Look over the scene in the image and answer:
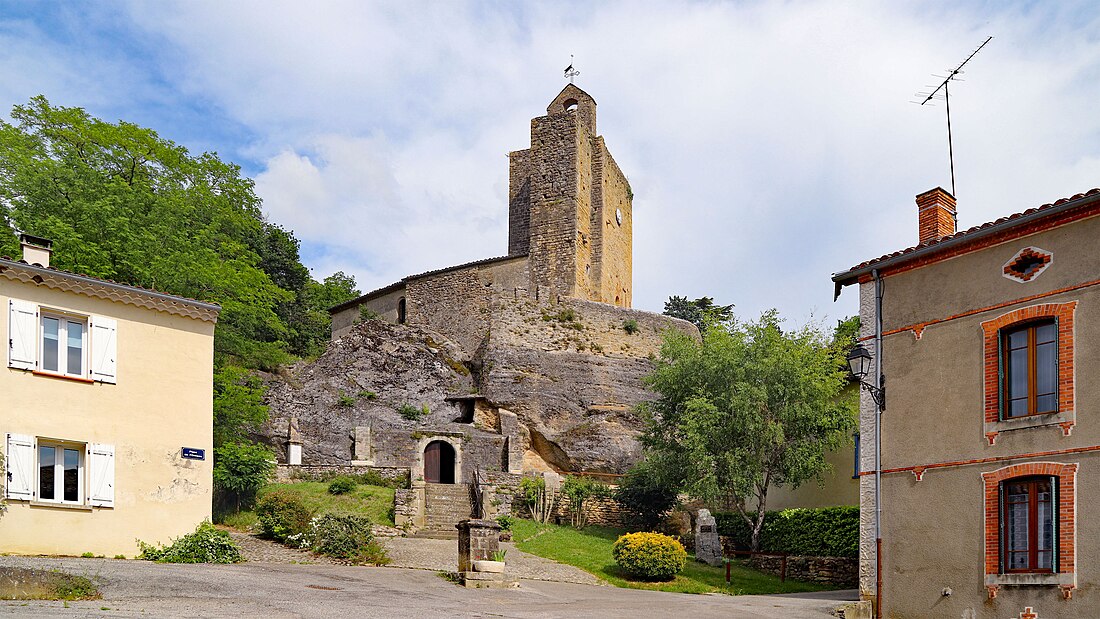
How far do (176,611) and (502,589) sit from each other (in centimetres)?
634

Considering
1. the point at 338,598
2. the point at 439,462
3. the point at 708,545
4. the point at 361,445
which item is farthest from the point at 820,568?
the point at 361,445

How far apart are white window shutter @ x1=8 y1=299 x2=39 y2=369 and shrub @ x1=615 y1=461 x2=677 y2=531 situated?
642 inches

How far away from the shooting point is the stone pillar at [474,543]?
16.6 metres

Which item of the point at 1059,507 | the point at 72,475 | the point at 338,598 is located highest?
the point at 1059,507

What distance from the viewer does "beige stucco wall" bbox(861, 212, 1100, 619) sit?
1268 cm

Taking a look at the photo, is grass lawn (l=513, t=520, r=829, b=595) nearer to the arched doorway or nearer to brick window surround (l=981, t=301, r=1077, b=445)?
the arched doorway

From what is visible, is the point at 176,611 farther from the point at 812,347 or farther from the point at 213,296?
the point at 812,347

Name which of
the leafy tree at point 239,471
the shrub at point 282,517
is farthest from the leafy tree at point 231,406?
the shrub at point 282,517

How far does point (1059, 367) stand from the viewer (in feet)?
42.8

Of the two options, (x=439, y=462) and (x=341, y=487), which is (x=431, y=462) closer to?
(x=439, y=462)

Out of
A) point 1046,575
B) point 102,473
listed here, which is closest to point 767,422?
point 1046,575

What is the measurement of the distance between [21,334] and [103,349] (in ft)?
4.41

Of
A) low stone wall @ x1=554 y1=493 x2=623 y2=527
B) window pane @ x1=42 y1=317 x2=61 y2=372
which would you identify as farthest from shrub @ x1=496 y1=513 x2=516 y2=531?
window pane @ x1=42 y1=317 x2=61 y2=372

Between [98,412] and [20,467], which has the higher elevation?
[98,412]
